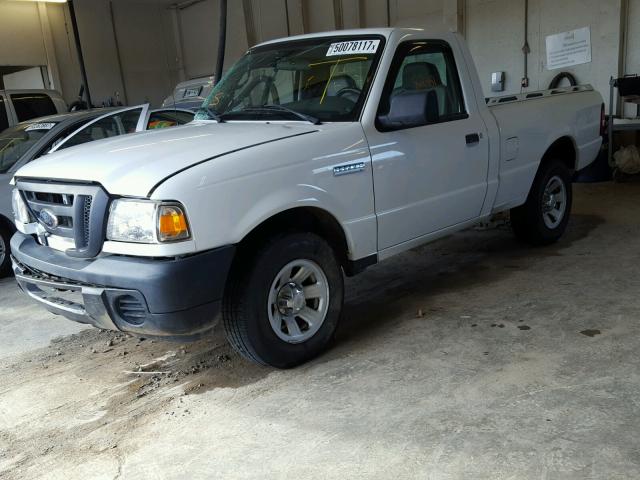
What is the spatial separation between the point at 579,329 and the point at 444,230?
1127 mm

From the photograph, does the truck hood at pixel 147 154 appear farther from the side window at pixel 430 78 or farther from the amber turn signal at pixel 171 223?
the side window at pixel 430 78

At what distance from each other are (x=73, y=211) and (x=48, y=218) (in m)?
0.33

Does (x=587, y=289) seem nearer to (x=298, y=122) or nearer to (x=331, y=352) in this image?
(x=331, y=352)

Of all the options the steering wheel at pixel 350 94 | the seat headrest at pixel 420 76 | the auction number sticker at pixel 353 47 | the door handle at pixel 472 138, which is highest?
the auction number sticker at pixel 353 47

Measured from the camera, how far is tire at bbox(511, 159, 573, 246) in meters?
5.20

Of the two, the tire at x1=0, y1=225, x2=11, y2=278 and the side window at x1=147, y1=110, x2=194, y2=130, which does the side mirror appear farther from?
the tire at x1=0, y1=225, x2=11, y2=278

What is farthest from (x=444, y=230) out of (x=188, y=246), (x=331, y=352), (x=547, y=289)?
(x=188, y=246)

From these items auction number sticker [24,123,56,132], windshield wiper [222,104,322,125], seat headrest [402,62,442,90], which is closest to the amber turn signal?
windshield wiper [222,104,322,125]

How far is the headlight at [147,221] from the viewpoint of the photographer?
2.70 m

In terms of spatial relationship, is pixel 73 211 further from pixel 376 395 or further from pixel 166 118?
pixel 166 118

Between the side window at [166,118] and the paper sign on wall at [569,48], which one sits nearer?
the side window at [166,118]

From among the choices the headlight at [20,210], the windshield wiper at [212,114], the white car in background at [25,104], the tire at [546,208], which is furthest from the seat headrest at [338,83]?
the white car in background at [25,104]

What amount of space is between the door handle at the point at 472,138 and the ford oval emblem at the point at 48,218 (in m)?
2.80

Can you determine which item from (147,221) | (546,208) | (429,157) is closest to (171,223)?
(147,221)
